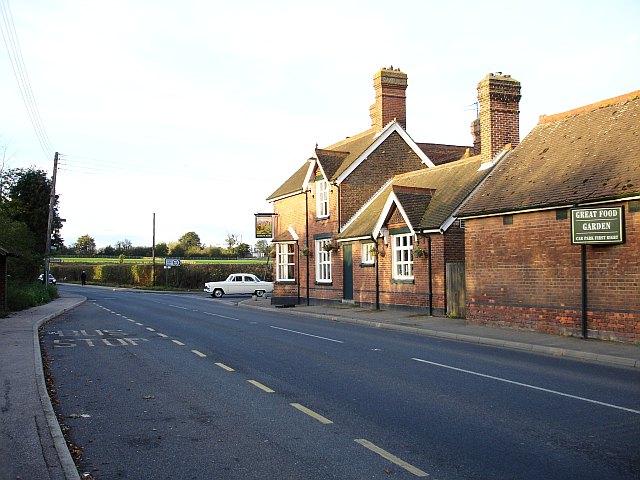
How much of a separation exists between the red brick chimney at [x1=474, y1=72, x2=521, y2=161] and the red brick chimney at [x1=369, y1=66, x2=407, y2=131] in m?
9.37

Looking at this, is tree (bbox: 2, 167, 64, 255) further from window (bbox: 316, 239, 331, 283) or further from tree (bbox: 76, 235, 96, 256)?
tree (bbox: 76, 235, 96, 256)

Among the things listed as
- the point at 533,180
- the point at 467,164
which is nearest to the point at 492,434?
→ the point at 533,180

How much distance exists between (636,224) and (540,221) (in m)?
2.85

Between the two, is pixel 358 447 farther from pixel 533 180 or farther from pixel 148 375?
pixel 533 180

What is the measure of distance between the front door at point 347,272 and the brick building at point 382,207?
0.05 m

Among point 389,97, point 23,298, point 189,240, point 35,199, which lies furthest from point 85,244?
point 389,97

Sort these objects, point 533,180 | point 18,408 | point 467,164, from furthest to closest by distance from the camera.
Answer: point 467,164, point 533,180, point 18,408

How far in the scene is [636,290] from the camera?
14.2 metres

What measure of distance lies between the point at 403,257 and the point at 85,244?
11844 cm

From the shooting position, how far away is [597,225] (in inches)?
581

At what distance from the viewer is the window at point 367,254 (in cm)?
2665

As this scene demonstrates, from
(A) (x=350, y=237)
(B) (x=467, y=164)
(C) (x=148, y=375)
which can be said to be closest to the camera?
(C) (x=148, y=375)

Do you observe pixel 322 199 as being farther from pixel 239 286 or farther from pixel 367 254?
pixel 239 286

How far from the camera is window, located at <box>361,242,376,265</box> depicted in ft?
87.4
